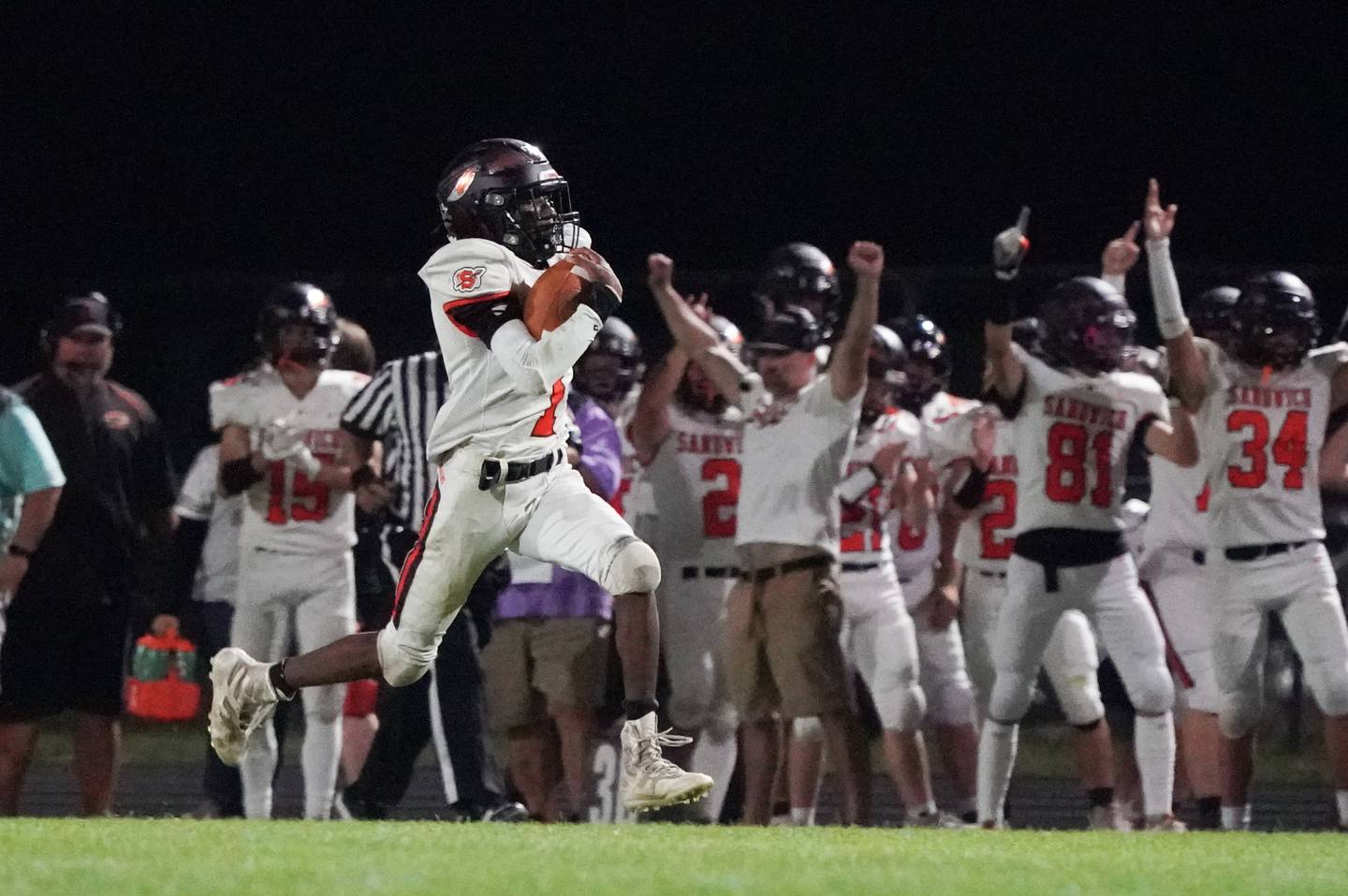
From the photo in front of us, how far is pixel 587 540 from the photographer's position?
4.88m

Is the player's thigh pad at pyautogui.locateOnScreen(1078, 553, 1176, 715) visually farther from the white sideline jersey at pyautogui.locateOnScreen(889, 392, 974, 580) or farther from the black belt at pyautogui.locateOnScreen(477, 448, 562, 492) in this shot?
the black belt at pyautogui.locateOnScreen(477, 448, 562, 492)

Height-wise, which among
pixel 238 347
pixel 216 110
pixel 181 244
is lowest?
pixel 238 347

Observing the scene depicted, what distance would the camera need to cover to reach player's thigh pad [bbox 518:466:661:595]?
4.82 meters

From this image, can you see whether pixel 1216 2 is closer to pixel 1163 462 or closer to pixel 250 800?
pixel 1163 462

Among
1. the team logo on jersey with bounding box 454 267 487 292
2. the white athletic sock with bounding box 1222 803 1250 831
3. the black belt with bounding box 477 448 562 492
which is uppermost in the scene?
the team logo on jersey with bounding box 454 267 487 292

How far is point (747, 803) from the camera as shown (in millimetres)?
6910

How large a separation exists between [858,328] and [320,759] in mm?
2279

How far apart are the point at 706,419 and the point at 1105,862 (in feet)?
11.2

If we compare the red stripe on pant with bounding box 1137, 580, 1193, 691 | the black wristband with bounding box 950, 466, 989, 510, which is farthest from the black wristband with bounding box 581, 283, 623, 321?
the red stripe on pant with bounding box 1137, 580, 1193, 691

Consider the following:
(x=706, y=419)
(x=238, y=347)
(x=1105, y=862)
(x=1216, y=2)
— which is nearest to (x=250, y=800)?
(x=706, y=419)

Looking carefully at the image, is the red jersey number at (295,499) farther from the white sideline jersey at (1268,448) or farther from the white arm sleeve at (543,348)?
the white sideline jersey at (1268,448)

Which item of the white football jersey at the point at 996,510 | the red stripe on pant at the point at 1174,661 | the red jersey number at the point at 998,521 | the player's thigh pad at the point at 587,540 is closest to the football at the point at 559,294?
the player's thigh pad at the point at 587,540

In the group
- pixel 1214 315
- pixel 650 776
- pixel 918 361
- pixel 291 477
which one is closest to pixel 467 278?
pixel 650 776

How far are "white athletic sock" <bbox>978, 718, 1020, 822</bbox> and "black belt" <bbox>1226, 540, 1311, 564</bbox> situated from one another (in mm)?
943
